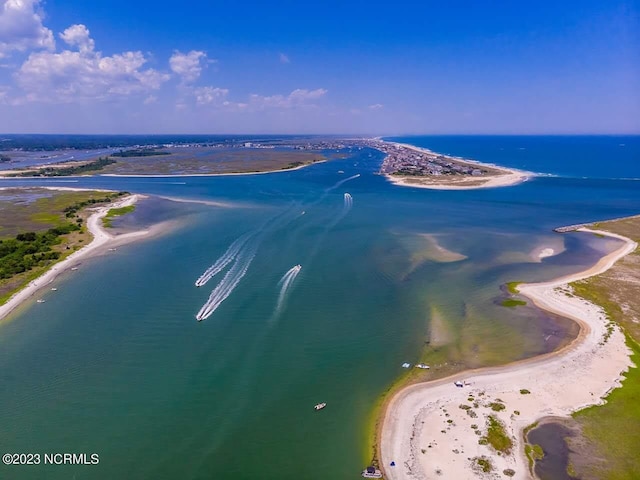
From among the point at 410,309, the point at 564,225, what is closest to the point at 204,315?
the point at 410,309

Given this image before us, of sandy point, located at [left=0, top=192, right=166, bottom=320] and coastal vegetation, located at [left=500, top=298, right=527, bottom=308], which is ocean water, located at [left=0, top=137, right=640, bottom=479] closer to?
coastal vegetation, located at [left=500, top=298, right=527, bottom=308]

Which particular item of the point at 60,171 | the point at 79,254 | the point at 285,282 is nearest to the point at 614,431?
the point at 285,282

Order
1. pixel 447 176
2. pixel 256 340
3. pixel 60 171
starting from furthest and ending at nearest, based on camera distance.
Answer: pixel 60 171 < pixel 447 176 < pixel 256 340

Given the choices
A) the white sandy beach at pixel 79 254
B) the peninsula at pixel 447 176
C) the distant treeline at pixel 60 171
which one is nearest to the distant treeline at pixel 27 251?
the white sandy beach at pixel 79 254

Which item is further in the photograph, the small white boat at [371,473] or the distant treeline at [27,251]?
the distant treeline at [27,251]

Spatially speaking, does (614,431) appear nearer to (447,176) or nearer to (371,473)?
(371,473)

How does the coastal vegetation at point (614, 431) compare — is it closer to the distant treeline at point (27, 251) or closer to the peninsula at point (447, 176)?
the distant treeline at point (27, 251)
